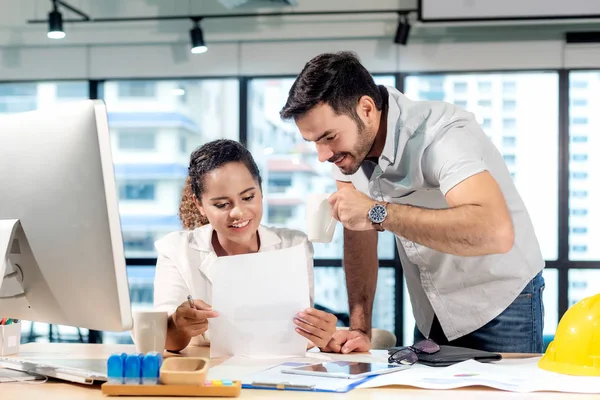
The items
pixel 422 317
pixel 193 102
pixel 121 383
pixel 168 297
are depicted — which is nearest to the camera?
pixel 121 383

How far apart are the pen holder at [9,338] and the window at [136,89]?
397 cm

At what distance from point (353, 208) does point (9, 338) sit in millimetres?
856

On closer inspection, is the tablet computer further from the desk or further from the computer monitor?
the computer monitor

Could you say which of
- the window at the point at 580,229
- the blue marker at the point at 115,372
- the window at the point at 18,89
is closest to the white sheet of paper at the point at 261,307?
the blue marker at the point at 115,372

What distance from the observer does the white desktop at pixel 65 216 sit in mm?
1173

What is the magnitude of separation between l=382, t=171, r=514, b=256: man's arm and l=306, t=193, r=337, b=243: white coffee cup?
0.46ft

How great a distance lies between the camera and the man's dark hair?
1905mm

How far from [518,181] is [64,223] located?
428 cm

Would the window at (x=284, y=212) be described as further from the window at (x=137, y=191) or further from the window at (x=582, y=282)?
the window at (x=582, y=282)

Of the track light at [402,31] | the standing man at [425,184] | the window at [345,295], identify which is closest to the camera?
the standing man at [425,184]

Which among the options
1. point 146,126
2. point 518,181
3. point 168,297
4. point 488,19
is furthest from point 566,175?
point 168,297

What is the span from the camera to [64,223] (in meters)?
1.23

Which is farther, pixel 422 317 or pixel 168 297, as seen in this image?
pixel 422 317

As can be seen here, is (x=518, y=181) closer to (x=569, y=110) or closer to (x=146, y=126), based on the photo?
(x=569, y=110)
